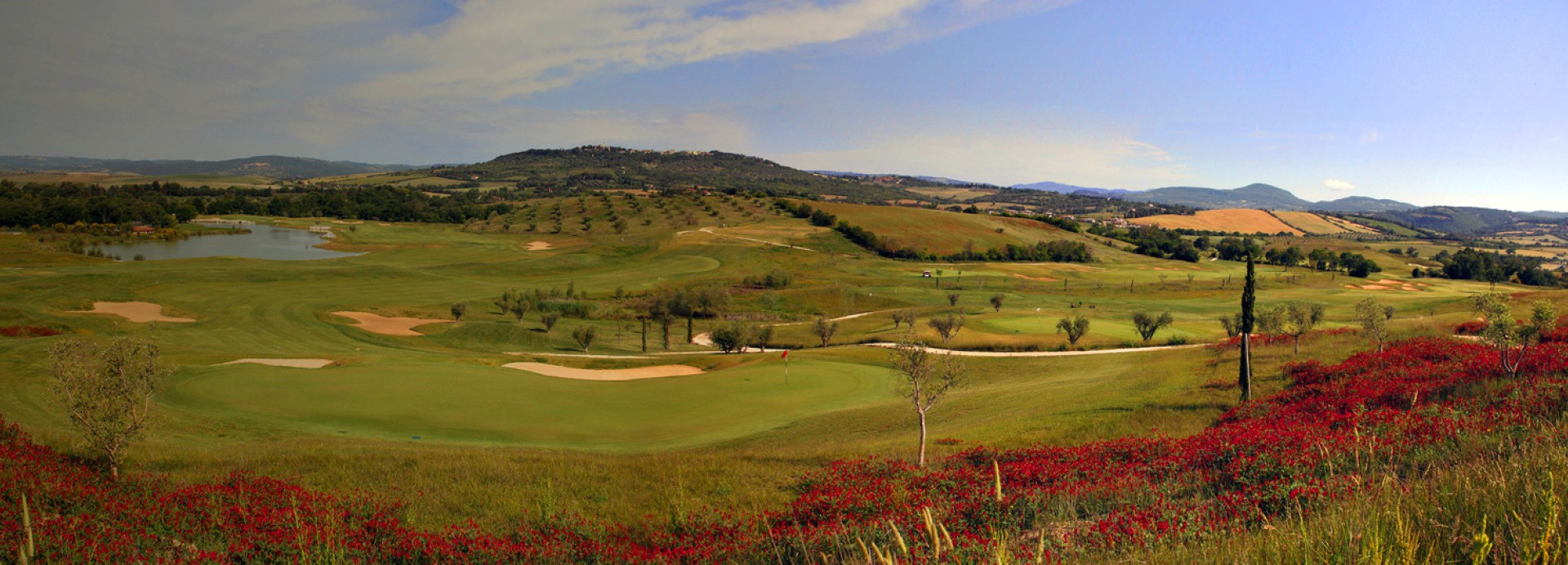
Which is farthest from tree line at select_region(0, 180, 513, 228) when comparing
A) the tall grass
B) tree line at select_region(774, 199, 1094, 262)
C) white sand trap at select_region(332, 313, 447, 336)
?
the tall grass

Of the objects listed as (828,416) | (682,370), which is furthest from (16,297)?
(828,416)

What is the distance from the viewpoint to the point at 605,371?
4041 centimetres

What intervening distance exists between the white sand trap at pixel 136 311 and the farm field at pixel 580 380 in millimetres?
1038

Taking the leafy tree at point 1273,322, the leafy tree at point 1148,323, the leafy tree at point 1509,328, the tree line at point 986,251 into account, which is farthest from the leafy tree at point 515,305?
the tree line at point 986,251

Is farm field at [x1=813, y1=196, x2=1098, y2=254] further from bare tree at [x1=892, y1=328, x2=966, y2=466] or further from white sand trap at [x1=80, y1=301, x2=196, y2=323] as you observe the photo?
bare tree at [x1=892, y1=328, x2=966, y2=466]

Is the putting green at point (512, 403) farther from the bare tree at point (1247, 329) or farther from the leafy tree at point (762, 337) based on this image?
the leafy tree at point (762, 337)

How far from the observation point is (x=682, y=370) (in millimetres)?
42281

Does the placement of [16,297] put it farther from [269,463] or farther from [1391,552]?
[1391,552]

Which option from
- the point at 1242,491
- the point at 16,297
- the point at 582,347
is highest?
the point at 1242,491

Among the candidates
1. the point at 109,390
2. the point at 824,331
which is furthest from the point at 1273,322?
the point at 109,390

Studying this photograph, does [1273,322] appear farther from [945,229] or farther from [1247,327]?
[945,229]

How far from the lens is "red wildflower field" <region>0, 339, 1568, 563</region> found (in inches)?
311

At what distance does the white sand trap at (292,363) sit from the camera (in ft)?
111

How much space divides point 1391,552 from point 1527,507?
1.39m
